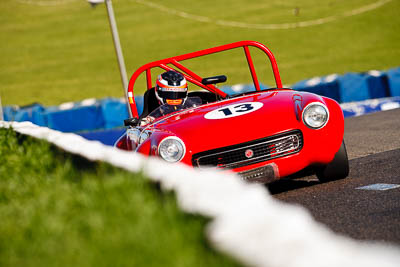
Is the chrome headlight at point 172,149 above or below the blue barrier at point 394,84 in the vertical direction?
above

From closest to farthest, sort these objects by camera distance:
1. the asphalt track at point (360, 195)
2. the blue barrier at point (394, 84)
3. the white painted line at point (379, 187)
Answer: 1. the asphalt track at point (360, 195)
2. the white painted line at point (379, 187)
3. the blue barrier at point (394, 84)

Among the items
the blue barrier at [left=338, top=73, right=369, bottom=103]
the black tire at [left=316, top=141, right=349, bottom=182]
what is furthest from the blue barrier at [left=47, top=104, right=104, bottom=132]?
the black tire at [left=316, top=141, right=349, bottom=182]

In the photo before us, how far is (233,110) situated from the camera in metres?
6.27

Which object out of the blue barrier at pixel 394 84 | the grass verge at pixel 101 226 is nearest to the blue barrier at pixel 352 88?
the blue barrier at pixel 394 84

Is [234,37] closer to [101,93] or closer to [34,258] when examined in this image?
[101,93]

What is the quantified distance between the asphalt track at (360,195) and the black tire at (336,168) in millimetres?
63

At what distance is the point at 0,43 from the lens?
44.5 metres

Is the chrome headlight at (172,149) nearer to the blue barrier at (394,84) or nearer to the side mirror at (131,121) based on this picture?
the side mirror at (131,121)

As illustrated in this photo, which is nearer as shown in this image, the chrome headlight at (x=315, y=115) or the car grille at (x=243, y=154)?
the car grille at (x=243, y=154)

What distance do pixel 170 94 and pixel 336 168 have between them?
1.98 metres

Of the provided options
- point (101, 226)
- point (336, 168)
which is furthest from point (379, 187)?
point (101, 226)

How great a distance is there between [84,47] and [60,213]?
133ft

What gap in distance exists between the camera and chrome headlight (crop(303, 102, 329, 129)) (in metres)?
5.96

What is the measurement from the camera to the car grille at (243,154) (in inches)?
227
